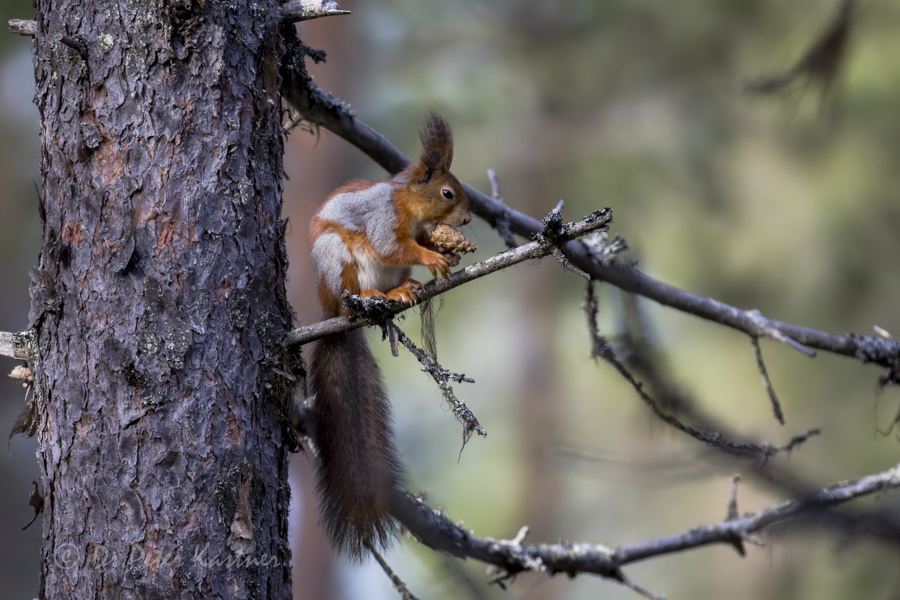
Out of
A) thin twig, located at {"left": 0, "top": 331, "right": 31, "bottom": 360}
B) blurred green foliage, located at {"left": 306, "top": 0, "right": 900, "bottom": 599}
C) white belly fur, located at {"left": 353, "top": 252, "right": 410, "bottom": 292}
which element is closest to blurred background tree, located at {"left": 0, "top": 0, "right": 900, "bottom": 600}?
blurred green foliage, located at {"left": 306, "top": 0, "right": 900, "bottom": 599}

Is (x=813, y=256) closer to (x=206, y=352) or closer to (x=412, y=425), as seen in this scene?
(x=412, y=425)

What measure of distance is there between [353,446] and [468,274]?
23.9 inches

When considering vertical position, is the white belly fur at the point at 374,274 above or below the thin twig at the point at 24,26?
below

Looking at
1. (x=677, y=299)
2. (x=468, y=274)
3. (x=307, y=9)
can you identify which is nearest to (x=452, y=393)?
(x=468, y=274)

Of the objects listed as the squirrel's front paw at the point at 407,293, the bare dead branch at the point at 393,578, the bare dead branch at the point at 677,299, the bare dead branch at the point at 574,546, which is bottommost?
the bare dead branch at the point at 393,578

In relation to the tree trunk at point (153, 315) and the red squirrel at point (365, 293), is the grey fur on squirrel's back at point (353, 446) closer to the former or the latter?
the red squirrel at point (365, 293)

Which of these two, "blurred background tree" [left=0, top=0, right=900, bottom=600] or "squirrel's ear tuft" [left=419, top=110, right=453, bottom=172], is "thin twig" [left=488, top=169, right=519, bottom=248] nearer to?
"squirrel's ear tuft" [left=419, top=110, right=453, bottom=172]

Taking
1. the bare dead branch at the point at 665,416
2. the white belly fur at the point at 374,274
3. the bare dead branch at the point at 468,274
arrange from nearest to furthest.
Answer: the bare dead branch at the point at 468,274 < the bare dead branch at the point at 665,416 < the white belly fur at the point at 374,274

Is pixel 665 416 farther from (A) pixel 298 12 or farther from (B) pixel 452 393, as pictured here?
(A) pixel 298 12

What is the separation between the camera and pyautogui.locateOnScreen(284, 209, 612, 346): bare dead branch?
1.22 metres

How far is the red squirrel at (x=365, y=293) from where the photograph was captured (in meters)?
1.69

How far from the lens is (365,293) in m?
1.85

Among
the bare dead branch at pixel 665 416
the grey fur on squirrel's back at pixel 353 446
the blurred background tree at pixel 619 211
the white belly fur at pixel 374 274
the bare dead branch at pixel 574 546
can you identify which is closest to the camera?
the bare dead branch at pixel 665 416

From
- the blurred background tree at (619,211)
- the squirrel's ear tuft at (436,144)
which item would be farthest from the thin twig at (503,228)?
the blurred background tree at (619,211)
